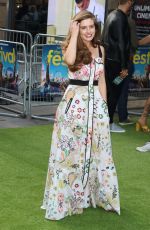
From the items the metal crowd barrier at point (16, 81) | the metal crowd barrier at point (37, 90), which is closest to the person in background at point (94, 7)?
the metal crowd barrier at point (37, 90)

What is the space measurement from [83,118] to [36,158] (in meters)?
2.17

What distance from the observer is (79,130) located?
14.6ft

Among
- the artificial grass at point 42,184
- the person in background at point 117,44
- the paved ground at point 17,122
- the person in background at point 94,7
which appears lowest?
the artificial grass at point 42,184

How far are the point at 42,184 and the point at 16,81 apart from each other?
142 inches

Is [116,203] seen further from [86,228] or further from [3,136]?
[3,136]

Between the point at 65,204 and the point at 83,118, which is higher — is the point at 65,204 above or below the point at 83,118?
below

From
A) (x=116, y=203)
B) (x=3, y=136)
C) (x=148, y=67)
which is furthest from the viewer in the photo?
(x=148, y=67)

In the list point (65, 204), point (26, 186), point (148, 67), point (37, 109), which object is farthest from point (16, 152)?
point (148, 67)

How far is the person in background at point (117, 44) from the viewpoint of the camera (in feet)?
24.9

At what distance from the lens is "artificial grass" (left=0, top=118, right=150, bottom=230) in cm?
457

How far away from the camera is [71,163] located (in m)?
4.49

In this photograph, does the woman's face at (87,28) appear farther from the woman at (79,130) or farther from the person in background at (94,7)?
the person in background at (94,7)

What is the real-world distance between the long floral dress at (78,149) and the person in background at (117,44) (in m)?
3.12

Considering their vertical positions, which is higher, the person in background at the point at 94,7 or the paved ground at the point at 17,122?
the person in background at the point at 94,7
